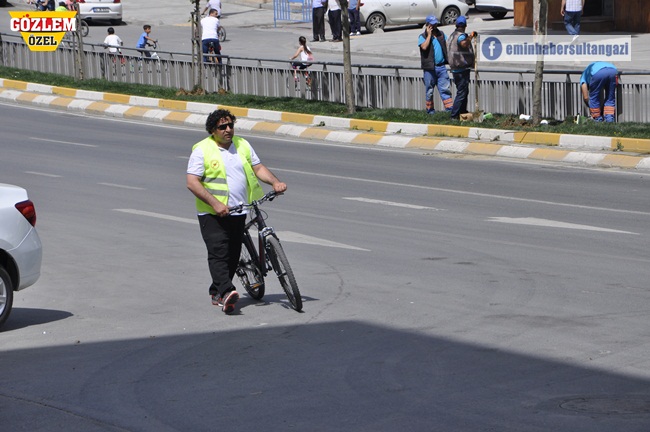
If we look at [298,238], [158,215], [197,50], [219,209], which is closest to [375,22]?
[197,50]

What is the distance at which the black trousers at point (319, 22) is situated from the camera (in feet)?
126

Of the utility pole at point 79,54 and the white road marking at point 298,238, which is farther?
the utility pole at point 79,54

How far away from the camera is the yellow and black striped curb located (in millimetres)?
18562

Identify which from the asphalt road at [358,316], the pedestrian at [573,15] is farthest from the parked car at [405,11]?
the asphalt road at [358,316]

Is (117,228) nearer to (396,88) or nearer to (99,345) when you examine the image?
(99,345)

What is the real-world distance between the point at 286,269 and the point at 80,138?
46.7 feet

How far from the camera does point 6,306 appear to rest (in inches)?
333

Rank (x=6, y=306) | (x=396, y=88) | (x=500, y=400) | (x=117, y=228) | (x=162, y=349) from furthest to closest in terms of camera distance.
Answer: (x=396, y=88)
(x=117, y=228)
(x=6, y=306)
(x=162, y=349)
(x=500, y=400)

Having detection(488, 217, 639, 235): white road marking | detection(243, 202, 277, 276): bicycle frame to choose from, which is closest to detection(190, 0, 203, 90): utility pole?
detection(488, 217, 639, 235): white road marking

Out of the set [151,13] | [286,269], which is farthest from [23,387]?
[151,13]

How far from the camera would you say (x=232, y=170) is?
29.6 ft

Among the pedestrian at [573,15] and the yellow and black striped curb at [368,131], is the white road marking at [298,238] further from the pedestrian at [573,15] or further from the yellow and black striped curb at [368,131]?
the pedestrian at [573,15]

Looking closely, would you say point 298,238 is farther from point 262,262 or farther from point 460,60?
point 460,60

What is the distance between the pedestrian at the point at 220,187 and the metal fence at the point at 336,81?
1198cm
